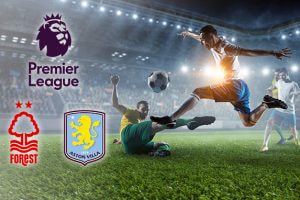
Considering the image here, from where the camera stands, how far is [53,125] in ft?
68.1

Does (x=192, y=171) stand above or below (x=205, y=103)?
below

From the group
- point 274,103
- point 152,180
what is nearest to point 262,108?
point 274,103

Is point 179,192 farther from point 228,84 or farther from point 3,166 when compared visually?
point 3,166

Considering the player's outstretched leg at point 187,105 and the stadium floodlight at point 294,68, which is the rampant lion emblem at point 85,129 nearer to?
the player's outstretched leg at point 187,105

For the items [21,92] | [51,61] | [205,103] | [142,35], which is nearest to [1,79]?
[21,92]

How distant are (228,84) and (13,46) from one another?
19715 millimetres

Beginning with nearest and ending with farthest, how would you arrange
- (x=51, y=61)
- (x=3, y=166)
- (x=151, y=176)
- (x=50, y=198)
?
(x=50, y=198)
(x=151, y=176)
(x=3, y=166)
(x=51, y=61)

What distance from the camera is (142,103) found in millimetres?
6934

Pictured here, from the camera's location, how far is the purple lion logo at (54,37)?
26.4 ft

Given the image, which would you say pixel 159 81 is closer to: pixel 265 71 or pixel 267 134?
pixel 267 134

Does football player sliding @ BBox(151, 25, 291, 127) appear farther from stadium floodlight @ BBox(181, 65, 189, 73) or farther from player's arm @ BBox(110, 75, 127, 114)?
stadium floodlight @ BBox(181, 65, 189, 73)

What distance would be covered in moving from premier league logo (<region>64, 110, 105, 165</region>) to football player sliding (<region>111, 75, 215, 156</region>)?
0.61 m

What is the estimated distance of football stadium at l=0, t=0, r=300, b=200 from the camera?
4.17 m

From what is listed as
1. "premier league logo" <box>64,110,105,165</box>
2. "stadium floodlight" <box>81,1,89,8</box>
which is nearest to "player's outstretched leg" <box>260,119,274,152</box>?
"premier league logo" <box>64,110,105,165</box>
